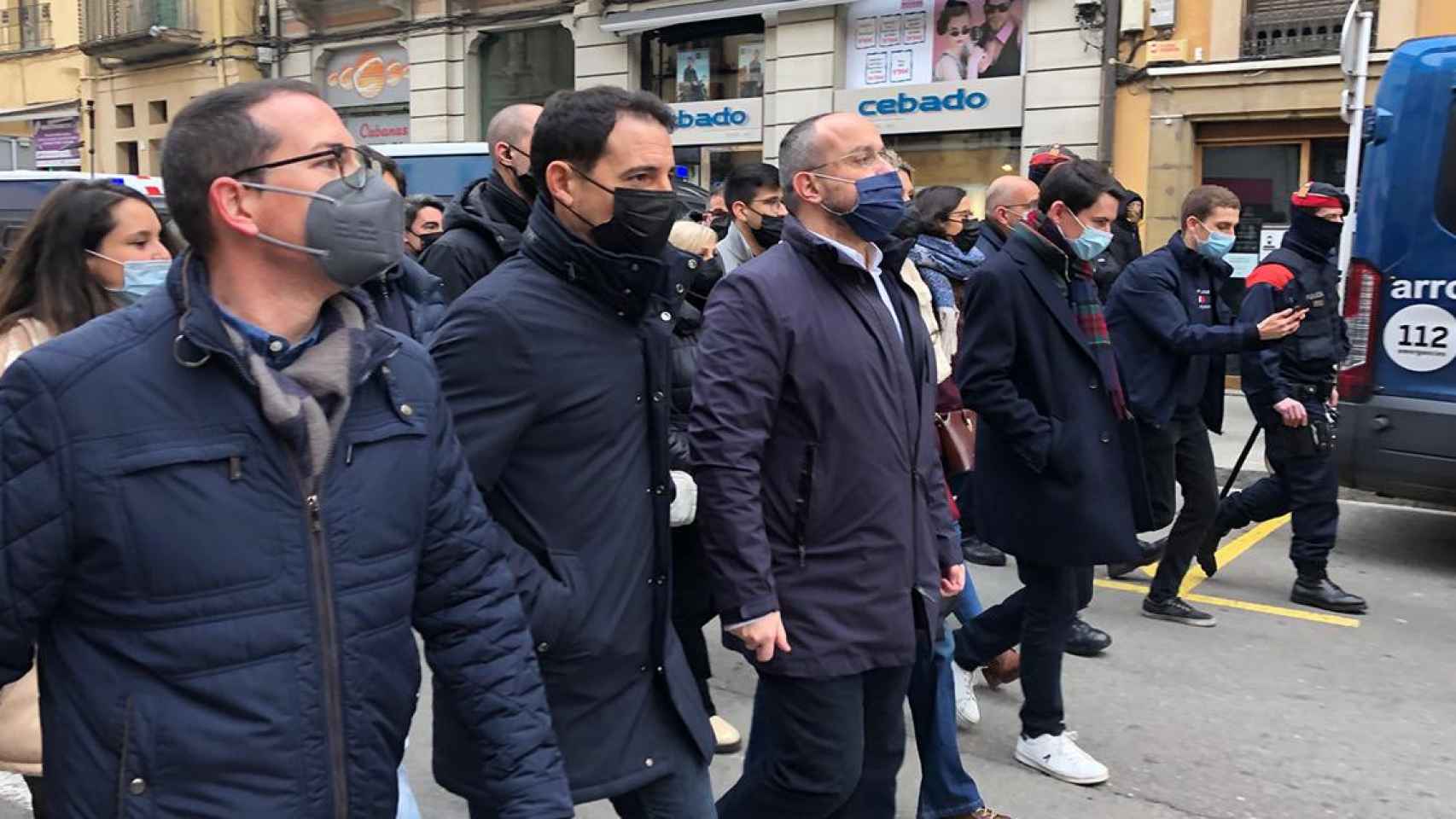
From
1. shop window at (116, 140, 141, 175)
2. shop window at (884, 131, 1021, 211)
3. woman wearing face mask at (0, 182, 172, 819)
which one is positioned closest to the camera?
woman wearing face mask at (0, 182, 172, 819)

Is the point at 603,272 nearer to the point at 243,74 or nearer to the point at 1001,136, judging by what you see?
the point at 1001,136

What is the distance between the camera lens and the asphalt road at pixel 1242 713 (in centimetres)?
405

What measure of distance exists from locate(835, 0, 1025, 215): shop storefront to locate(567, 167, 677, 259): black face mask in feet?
42.4

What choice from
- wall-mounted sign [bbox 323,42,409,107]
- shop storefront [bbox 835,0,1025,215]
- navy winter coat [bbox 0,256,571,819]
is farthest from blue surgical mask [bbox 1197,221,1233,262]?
wall-mounted sign [bbox 323,42,409,107]

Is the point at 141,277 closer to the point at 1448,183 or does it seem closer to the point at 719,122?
the point at 1448,183

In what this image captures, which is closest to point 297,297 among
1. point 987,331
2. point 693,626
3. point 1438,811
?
point 693,626

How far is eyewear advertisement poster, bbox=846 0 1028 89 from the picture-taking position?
49.1ft

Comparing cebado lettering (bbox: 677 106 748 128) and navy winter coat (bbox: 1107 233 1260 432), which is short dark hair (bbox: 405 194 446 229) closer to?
navy winter coat (bbox: 1107 233 1260 432)

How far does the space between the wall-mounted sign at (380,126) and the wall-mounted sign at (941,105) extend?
27.1 ft

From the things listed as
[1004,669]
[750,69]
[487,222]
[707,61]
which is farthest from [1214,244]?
[707,61]

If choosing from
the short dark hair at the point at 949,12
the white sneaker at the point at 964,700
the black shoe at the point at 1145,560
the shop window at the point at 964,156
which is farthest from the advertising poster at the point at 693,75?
the white sneaker at the point at 964,700

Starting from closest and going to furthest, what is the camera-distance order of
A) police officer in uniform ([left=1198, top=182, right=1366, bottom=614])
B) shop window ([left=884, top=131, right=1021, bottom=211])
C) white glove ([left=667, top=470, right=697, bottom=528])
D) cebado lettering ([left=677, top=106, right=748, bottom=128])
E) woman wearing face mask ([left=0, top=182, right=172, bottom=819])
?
white glove ([left=667, top=470, right=697, bottom=528])
woman wearing face mask ([left=0, top=182, right=172, bottom=819])
police officer in uniform ([left=1198, top=182, right=1366, bottom=614])
shop window ([left=884, top=131, right=1021, bottom=211])
cebado lettering ([left=677, top=106, right=748, bottom=128])

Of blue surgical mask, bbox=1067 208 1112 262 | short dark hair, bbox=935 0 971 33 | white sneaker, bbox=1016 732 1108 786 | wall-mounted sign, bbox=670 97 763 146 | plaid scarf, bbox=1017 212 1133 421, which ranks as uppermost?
short dark hair, bbox=935 0 971 33

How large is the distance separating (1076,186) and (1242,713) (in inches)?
80.9
